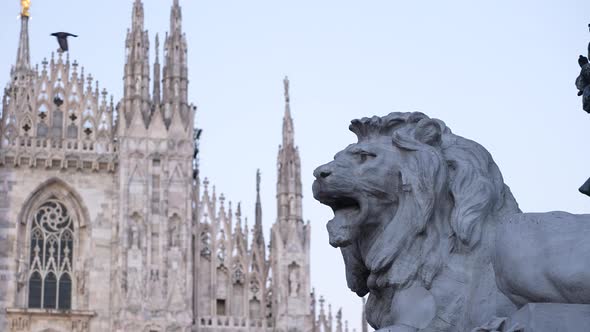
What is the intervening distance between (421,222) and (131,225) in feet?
73.5

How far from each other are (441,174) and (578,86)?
462 millimetres

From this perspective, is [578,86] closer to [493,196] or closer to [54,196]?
[493,196]

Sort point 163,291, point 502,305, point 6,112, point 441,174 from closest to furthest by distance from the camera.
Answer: point 502,305 < point 441,174 < point 163,291 < point 6,112

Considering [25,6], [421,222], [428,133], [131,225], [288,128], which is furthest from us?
[25,6]

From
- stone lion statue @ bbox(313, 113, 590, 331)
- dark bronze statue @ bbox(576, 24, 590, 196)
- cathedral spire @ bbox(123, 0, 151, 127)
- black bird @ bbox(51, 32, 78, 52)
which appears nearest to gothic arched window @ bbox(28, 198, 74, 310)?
cathedral spire @ bbox(123, 0, 151, 127)

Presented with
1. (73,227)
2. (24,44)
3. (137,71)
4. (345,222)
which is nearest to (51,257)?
(73,227)

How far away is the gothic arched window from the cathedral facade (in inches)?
0.9

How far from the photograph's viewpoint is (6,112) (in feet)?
85.3

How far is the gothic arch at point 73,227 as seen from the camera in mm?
24656

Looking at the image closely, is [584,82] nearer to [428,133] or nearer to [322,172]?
[428,133]

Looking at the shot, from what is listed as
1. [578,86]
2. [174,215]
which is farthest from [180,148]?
[578,86]

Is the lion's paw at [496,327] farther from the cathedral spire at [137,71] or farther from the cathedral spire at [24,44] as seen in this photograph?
the cathedral spire at [24,44]

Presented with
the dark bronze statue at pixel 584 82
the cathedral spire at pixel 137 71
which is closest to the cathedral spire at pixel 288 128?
the cathedral spire at pixel 137 71

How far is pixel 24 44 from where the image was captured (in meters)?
32.8
